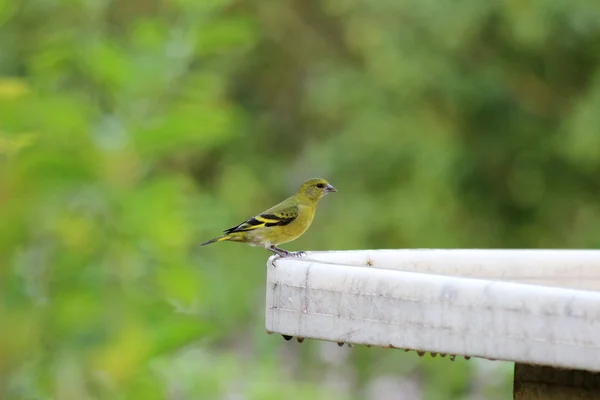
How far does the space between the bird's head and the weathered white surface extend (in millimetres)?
2327

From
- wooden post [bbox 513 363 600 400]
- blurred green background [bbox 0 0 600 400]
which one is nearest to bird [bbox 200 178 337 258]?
blurred green background [bbox 0 0 600 400]

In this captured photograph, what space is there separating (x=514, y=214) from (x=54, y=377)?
4715mm

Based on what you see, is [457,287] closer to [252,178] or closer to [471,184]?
[471,184]

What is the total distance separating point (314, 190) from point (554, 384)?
8.09 feet

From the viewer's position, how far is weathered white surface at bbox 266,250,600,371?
1660mm

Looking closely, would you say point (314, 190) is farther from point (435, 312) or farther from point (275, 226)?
point (435, 312)

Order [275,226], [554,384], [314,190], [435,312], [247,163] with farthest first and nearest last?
1. [247,163]
2. [314,190]
3. [275,226]
4. [554,384]
5. [435,312]

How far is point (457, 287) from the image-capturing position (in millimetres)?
1767

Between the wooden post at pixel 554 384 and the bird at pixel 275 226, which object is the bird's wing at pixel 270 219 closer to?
the bird at pixel 275 226

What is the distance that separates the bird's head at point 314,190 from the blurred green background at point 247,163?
1.38ft

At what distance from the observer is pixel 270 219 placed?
14.0ft

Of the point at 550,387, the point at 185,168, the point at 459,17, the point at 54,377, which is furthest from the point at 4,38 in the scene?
the point at 185,168

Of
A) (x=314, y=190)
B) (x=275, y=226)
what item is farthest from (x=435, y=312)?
(x=314, y=190)

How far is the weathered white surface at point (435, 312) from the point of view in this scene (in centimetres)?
166
